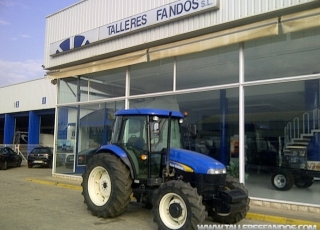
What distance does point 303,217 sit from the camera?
7.50 m

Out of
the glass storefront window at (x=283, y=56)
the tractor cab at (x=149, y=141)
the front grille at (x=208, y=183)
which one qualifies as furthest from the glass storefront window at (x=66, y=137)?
the front grille at (x=208, y=183)

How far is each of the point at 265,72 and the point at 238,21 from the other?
1551mm

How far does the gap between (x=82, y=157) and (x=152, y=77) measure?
4.81 m

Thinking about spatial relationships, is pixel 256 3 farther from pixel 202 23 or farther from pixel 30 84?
pixel 30 84

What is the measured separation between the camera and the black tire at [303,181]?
8461 mm

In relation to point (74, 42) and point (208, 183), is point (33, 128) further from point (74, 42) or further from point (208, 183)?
point (208, 183)

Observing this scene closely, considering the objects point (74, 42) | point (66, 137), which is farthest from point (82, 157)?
point (74, 42)

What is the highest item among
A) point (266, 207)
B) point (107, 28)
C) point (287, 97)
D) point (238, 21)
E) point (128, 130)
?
point (107, 28)

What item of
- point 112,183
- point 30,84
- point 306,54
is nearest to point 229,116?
point 306,54

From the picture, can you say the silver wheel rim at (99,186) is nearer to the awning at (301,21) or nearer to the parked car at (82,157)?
the awning at (301,21)

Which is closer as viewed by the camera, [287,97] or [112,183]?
[112,183]

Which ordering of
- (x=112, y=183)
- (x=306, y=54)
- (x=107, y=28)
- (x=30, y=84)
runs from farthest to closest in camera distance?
(x=30, y=84) → (x=107, y=28) → (x=306, y=54) → (x=112, y=183)

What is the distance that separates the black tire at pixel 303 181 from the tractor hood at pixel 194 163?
3.24 meters

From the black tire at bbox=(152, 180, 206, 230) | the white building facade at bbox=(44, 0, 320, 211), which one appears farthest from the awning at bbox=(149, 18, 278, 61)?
the black tire at bbox=(152, 180, 206, 230)
